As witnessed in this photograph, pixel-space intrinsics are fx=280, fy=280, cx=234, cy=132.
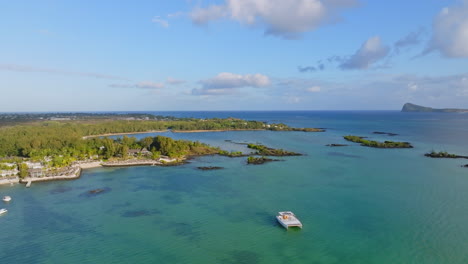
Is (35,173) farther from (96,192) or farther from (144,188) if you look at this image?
(144,188)

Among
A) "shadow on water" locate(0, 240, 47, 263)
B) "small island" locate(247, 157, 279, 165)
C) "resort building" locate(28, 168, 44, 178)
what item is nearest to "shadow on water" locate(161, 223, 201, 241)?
"shadow on water" locate(0, 240, 47, 263)

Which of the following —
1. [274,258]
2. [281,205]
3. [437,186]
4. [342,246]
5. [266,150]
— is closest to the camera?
[274,258]

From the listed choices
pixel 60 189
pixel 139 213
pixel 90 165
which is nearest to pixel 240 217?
pixel 139 213

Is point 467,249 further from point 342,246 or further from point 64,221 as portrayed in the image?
point 64,221

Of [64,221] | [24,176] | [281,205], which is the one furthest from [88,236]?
[24,176]

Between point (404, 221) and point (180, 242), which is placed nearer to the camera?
point (180, 242)

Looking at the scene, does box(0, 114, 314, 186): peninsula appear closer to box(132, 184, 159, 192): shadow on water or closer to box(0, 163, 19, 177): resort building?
box(0, 163, 19, 177): resort building

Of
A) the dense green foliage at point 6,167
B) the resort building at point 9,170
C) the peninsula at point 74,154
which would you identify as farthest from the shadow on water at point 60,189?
the dense green foliage at point 6,167

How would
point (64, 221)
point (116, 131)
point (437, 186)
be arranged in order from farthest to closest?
point (116, 131), point (437, 186), point (64, 221)
